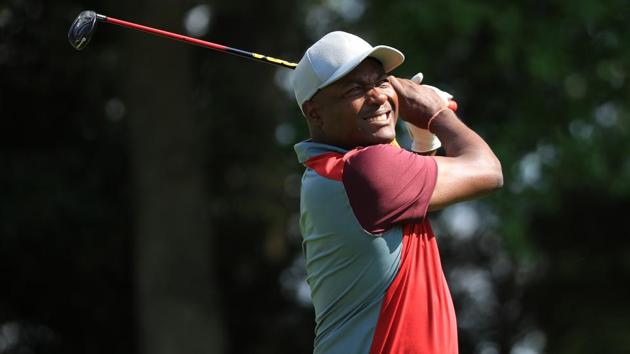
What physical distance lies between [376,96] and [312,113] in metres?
0.23

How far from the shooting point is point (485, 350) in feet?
53.6

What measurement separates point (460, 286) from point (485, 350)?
2.45ft

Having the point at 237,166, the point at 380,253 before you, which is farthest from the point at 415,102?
the point at 237,166

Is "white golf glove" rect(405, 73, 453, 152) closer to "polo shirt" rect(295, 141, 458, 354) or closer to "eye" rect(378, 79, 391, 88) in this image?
"eye" rect(378, 79, 391, 88)

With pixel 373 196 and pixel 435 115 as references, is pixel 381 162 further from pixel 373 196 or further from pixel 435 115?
pixel 435 115

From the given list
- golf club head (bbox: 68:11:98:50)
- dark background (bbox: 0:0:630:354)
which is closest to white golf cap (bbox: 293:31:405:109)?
golf club head (bbox: 68:11:98:50)

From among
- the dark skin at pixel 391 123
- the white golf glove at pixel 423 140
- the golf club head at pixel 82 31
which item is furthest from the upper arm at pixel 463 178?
the golf club head at pixel 82 31

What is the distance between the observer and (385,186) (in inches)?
176

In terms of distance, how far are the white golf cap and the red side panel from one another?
1.74 ft

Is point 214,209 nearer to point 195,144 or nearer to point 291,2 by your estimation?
point 195,144

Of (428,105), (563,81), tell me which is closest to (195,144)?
(563,81)

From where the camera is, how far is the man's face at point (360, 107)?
15.4ft

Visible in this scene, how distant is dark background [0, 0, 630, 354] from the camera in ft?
42.9

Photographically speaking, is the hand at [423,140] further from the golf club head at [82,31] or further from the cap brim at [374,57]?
the golf club head at [82,31]
